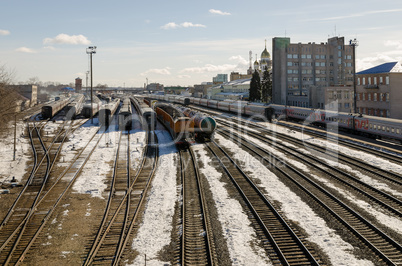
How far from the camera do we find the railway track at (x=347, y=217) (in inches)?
Answer: 500

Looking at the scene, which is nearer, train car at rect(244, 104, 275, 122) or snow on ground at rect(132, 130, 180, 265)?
snow on ground at rect(132, 130, 180, 265)

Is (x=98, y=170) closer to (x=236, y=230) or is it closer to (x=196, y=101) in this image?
(x=236, y=230)

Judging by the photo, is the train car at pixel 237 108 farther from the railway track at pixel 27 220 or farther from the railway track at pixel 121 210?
the railway track at pixel 27 220

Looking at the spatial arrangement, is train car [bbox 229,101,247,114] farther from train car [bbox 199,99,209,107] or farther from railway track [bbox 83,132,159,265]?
railway track [bbox 83,132,159,265]

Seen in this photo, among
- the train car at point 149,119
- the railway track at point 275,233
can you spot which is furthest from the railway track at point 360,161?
the train car at point 149,119

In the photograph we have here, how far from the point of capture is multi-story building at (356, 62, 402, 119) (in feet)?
189

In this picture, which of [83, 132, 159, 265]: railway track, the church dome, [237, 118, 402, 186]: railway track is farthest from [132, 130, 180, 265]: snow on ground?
the church dome

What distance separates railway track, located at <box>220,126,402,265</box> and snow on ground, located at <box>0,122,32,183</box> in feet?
58.0

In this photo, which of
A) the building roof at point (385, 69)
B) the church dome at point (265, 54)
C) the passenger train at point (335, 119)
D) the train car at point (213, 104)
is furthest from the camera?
the church dome at point (265, 54)

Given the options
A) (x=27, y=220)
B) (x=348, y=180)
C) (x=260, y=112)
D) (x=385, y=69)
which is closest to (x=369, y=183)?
(x=348, y=180)

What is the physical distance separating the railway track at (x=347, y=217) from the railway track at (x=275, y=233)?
2.17 m

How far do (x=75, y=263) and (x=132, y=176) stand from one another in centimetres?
1162

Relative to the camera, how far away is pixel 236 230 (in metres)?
14.8

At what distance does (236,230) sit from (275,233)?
1.56 metres
